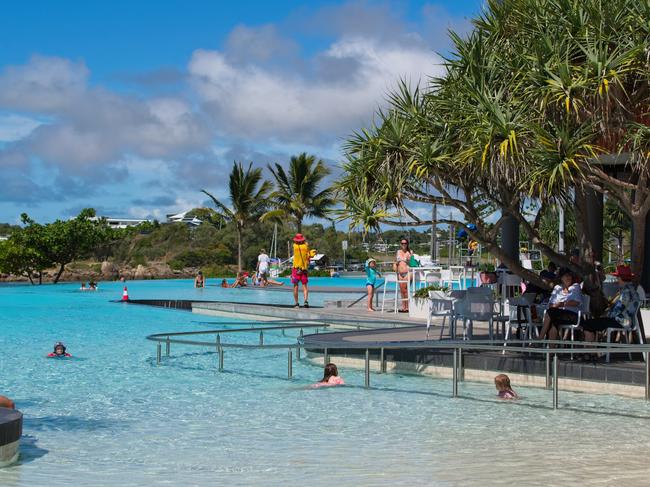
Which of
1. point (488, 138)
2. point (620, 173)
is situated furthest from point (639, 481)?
point (620, 173)

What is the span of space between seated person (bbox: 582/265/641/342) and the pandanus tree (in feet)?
3.24

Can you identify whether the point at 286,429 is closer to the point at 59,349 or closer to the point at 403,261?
the point at 59,349

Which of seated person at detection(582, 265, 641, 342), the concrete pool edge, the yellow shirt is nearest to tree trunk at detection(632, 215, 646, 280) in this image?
seated person at detection(582, 265, 641, 342)

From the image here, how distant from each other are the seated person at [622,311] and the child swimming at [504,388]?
1.33 meters

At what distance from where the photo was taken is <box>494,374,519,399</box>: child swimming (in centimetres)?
1000

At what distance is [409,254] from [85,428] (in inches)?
416

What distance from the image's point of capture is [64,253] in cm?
4509

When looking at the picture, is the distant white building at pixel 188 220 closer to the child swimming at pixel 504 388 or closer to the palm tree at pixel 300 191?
the palm tree at pixel 300 191

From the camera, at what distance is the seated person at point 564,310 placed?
A: 35.1 feet

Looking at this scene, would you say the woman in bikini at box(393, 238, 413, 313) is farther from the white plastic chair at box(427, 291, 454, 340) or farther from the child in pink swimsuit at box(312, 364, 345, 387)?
the child in pink swimsuit at box(312, 364, 345, 387)

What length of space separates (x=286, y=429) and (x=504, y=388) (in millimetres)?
2838

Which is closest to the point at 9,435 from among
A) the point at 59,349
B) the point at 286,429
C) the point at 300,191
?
the point at 286,429

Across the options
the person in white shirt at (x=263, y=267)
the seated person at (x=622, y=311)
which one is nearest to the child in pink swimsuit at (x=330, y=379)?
the seated person at (x=622, y=311)

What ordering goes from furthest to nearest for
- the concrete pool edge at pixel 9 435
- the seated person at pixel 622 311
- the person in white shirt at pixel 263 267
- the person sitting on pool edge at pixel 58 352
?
the person in white shirt at pixel 263 267 < the person sitting on pool edge at pixel 58 352 < the seated person at pixel 622 311 < the concrete pool edge at pixel 9 435
